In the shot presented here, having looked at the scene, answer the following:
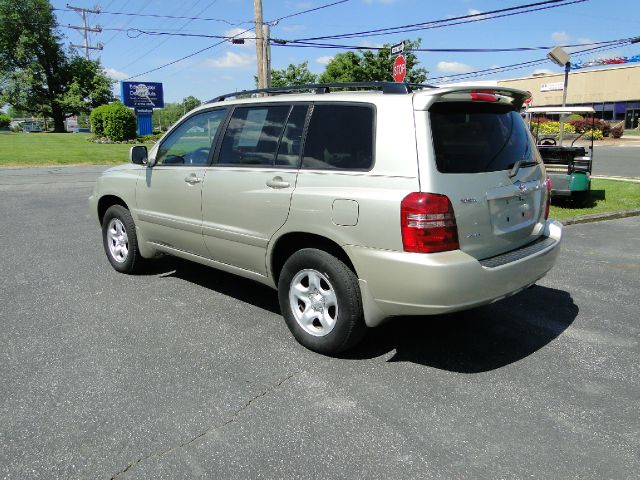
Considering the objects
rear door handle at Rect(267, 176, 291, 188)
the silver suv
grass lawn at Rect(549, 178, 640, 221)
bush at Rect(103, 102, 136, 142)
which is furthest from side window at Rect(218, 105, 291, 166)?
→ bush at Rect(103, 102, 136, 142)

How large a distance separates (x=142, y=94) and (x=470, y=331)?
4091cm

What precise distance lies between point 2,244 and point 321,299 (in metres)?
5.32

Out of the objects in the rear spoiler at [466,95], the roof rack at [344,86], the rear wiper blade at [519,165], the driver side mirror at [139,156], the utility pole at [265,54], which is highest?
the utility pole at [265,54]

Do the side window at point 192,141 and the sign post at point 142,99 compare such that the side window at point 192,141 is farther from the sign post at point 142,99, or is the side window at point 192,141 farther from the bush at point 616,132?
the bush at point 616,132

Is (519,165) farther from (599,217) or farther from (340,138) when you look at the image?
(599,217)

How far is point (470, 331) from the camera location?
4191 millimetres

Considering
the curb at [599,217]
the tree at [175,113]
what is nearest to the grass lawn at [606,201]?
the curb at [599,217]

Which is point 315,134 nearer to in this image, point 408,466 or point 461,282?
point 461,282

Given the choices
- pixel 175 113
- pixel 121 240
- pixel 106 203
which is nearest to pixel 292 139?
pixel 121 240

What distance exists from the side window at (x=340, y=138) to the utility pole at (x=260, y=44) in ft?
51.1

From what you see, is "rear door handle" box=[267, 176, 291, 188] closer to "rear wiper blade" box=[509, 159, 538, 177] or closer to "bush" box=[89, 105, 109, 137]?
"rear wiper blade" box=[509, 159, 538, 177]

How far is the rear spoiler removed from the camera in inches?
128

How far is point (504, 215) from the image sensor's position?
3.50 metres

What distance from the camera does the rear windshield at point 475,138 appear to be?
326cm
